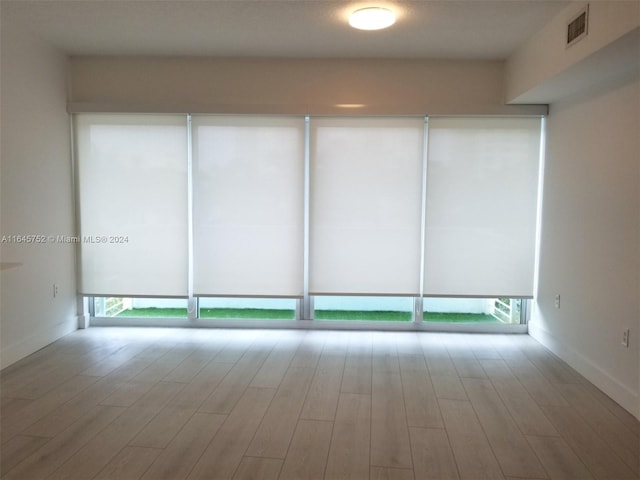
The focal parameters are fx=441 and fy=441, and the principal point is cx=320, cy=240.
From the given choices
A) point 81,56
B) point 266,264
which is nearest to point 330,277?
point 266,264

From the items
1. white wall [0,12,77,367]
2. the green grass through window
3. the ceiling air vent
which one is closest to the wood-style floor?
white wall [0,12,77,367]

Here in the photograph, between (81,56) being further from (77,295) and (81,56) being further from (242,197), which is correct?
(77,295)

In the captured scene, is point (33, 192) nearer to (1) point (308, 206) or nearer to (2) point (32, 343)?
(2) point (32, 343)

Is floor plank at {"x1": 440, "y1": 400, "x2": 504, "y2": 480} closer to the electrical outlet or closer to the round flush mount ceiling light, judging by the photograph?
the electrical outlet

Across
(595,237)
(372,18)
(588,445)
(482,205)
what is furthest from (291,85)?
Result: (588,445)

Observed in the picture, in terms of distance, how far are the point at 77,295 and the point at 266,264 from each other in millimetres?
2027

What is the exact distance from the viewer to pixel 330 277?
4.54 metres

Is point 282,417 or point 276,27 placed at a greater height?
point 276,27

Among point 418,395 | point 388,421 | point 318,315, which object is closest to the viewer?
point 388,421

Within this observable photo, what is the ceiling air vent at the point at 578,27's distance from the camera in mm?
2746

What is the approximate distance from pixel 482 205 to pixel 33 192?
4178 millimetres

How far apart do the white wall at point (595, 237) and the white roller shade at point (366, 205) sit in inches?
48.8

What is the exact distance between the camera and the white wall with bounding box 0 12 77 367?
11.7ft

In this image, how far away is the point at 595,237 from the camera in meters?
3.36
